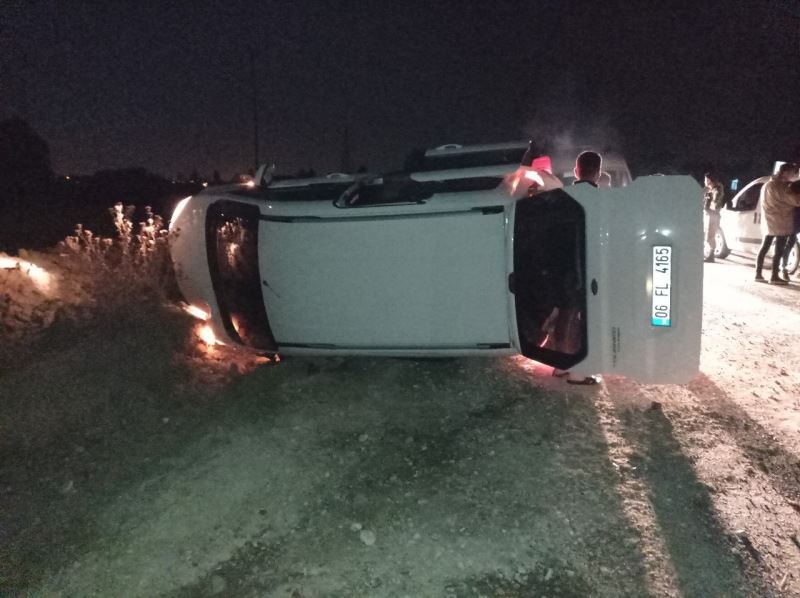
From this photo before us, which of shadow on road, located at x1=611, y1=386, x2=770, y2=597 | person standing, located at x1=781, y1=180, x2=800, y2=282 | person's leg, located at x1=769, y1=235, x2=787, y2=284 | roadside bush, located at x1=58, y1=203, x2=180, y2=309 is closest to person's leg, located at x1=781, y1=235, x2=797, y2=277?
person standing, located at x1=781, y1=180, x2=800, y2=282

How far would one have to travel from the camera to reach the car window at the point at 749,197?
10703 mm

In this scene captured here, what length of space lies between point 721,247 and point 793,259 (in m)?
2.63

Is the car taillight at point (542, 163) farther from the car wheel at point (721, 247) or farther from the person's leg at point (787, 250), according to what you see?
the car wheel at point (721, 247)

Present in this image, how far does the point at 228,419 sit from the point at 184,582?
1.50 meters

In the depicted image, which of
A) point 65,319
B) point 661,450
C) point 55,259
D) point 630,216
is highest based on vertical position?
point 630,216

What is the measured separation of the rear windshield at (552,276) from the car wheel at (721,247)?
9171mm

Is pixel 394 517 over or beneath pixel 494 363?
beneath

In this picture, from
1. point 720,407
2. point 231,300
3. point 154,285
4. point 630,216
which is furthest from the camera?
point 154,285

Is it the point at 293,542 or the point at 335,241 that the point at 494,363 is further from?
the point at 293,542

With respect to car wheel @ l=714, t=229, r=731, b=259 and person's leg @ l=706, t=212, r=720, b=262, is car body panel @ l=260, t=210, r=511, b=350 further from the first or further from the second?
car wheel @ l=714, t=229, r=731, b=259

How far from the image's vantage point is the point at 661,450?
352cm

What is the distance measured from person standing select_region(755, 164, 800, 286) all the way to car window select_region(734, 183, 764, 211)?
2414 millimetres

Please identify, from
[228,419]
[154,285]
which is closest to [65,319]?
[154,285]

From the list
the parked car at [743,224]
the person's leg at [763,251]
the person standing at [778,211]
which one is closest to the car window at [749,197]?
the parked car at [743,224]
